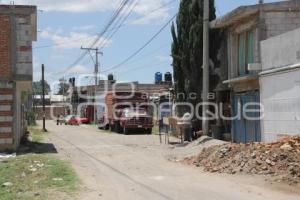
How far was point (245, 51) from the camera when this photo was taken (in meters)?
25.2

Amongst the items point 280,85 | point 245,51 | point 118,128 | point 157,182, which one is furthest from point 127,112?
point 157,182

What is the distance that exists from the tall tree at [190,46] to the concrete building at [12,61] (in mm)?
9360

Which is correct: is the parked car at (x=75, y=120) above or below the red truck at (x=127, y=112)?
below

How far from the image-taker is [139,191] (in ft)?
43.4

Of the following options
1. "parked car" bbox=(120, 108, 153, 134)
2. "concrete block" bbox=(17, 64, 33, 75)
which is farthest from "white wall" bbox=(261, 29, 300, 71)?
"parked car" bbox=(120, 108, 153, 134)

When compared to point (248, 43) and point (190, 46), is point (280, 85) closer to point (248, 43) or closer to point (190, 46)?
point (248, 43)

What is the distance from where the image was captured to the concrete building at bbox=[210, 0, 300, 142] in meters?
23.0

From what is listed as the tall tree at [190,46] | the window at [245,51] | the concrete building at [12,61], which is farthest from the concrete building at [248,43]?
the concrete building at [12,61]

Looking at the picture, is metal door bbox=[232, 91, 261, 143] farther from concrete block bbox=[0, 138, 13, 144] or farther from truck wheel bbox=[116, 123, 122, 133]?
truck wheel bbox=[116, 123, 122, 133]

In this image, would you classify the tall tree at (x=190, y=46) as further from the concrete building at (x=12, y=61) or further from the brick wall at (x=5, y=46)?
the brick wall at (x=5, y=46)

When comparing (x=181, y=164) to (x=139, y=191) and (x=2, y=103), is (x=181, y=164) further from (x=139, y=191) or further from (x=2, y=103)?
(x=2, y=103)

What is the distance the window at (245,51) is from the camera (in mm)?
24498

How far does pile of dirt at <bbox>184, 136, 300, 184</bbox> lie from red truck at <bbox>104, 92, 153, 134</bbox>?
2331 cm

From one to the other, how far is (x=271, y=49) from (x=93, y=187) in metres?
9.86
